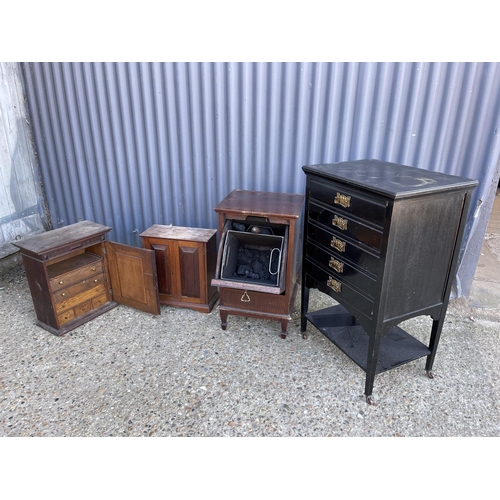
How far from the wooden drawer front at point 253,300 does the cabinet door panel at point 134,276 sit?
0.69m

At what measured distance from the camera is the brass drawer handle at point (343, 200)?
2.51 m

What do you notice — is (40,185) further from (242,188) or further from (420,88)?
(420,88)

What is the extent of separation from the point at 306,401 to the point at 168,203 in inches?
99.8

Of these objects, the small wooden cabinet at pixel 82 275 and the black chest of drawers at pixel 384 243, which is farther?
the small wooden cabinet at pixel 82 275

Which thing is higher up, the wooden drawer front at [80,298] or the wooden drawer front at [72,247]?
the wooden drawer front at [72,247]

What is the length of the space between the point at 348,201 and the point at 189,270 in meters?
1.73

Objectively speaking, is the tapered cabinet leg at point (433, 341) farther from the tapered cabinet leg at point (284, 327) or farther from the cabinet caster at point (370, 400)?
the tapered cabinet leg at point (284, 327)

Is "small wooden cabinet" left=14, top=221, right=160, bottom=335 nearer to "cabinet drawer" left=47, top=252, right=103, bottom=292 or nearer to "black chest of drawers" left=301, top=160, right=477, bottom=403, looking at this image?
"cabinet drawer" left=47, top=252, right=103, bottom=292

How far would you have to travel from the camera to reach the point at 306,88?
356 centimetres

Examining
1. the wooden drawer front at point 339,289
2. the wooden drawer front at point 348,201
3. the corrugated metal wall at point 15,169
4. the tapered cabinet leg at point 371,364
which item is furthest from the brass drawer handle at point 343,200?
the corrugated metal wall at point 15,169

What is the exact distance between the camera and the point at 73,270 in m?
3.44

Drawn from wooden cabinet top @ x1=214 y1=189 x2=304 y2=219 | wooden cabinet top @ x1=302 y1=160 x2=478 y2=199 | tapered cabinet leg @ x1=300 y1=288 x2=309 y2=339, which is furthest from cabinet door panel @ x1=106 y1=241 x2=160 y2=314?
wooden cabinet top @ x1=302 y1=160 x2=478 y2=199

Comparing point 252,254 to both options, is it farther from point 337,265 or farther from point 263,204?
point 337,265

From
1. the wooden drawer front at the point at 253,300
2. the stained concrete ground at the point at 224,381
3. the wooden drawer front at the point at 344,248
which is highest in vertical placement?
the wooden drawer front at the point at 344,248
